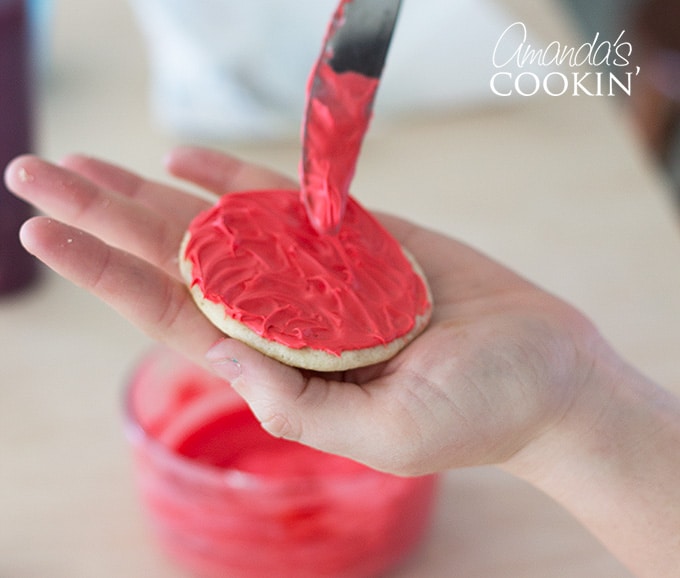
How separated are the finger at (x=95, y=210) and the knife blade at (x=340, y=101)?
166mm

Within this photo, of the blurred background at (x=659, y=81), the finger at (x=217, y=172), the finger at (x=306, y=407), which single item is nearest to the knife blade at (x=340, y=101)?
the finger at (x=217, y=172)

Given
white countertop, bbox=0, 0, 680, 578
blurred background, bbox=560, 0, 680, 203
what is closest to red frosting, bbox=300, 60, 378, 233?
white countertop, bbox=0, 0, 680, 578

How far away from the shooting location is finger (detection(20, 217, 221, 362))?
818 mm

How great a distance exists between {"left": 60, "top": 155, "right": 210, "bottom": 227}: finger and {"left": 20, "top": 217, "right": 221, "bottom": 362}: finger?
0.57ft

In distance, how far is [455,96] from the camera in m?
1.74

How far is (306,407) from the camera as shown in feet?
2.66

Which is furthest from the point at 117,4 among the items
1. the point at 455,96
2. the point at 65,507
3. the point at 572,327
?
the point at 572,327

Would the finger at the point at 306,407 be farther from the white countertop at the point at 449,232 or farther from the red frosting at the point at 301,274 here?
the white countertop at the point at 449,232

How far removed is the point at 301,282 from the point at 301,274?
1cm

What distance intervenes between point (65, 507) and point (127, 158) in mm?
→ 728

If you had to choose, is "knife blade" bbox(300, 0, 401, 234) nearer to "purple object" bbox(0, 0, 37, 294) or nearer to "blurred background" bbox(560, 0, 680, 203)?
"purple object" bbox(0, 0, 37, 294)

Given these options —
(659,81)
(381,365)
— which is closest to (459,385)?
(381,365)

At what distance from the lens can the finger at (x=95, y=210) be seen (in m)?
0.93

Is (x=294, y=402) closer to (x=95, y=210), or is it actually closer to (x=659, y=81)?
(x=95, y=210)
